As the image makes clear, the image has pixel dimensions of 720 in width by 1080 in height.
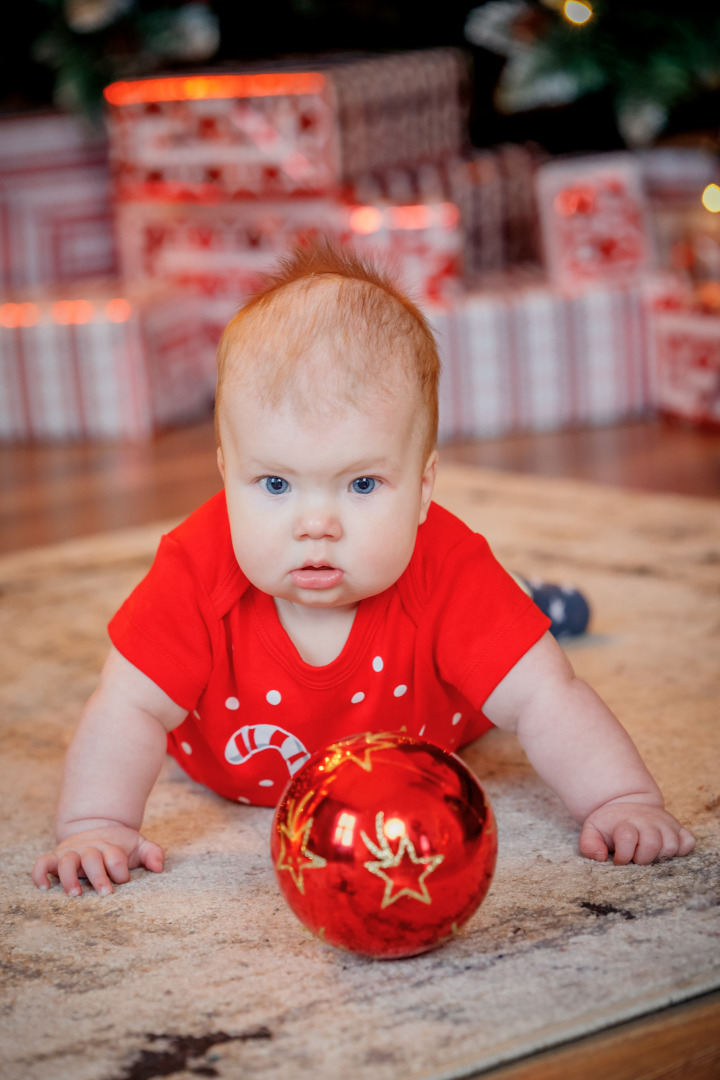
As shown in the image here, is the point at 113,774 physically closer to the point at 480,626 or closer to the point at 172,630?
the point at 172,630

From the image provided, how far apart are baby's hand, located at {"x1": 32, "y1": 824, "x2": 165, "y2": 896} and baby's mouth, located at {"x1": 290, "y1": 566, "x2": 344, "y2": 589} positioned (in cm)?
22

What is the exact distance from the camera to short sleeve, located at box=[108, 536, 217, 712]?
2.85 ft

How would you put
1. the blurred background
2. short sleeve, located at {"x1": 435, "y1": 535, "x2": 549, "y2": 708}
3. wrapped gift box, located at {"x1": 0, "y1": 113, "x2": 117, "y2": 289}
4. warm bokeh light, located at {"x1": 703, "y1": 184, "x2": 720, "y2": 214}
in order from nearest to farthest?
1. short sleeve, located at {"x1": 435, "y1": 535, "x2": 549, "y2": 708}
2. warm bokeh light, located at {"x1": 703, "y1": 184, "x2": 720, "y2": 214}
3. the blurred background
4. wrapped gift box, located at {"x1": 0, "y1": 113, "x2": 117, "y2": 289}

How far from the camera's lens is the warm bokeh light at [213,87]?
7.95 feet

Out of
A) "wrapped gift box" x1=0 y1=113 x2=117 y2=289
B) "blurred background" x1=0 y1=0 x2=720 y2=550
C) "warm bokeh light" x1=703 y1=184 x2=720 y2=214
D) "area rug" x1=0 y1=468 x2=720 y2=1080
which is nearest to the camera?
"area rug" x1=0 y1=468 x2=720 y2=1080

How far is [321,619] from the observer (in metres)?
0.89

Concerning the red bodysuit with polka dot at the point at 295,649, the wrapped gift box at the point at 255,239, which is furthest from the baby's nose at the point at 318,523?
the wrapped gift box at the point at 255,239

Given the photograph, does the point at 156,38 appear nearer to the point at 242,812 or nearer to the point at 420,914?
the point at 242,812

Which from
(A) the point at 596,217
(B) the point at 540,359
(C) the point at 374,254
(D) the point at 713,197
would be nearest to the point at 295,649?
(D) the point at 713,197

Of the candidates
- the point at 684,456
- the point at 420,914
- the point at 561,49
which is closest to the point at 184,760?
the point at 420,914

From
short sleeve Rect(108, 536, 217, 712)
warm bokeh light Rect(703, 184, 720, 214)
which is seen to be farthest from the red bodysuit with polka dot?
warm bokeh light Rect(703, 184, 720, 214)

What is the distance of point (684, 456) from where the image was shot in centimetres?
212

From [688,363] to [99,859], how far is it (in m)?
1.72

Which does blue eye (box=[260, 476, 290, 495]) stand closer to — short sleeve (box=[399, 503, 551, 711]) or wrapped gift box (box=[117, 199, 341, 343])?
short sleeve (box=[399, 503, 551, 711])
